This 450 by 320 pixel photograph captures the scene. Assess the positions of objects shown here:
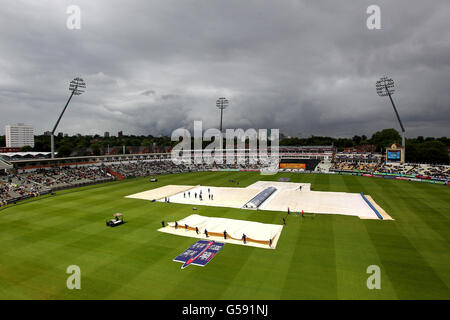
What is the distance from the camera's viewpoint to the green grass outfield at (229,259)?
13.8 meters

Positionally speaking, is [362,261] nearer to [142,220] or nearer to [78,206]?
[142,220]

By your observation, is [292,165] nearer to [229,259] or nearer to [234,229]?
[234,229]

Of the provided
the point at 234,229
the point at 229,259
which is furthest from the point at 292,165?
the point at 229,259

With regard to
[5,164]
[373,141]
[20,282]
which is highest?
[373,141]

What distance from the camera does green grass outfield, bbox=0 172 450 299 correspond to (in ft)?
45.2

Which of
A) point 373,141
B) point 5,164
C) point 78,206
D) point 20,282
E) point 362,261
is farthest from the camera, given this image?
point 373,141

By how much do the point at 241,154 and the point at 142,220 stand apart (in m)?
75.9

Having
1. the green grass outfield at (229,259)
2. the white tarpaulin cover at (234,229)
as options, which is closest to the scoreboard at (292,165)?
the green grass outfield at (229,259)

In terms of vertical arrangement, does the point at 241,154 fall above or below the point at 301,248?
above

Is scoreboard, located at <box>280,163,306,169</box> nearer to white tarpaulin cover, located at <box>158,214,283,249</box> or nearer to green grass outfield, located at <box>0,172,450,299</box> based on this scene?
green grass outfield, located at <box>0,172,450,299</box>

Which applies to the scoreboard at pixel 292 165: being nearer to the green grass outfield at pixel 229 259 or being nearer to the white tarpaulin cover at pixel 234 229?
the green grass outfield at pixel 229 259

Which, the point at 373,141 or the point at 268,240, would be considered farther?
the point at 373,141

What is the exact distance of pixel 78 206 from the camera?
33625 mm

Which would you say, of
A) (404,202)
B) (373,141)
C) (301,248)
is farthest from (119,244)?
(373,141)
